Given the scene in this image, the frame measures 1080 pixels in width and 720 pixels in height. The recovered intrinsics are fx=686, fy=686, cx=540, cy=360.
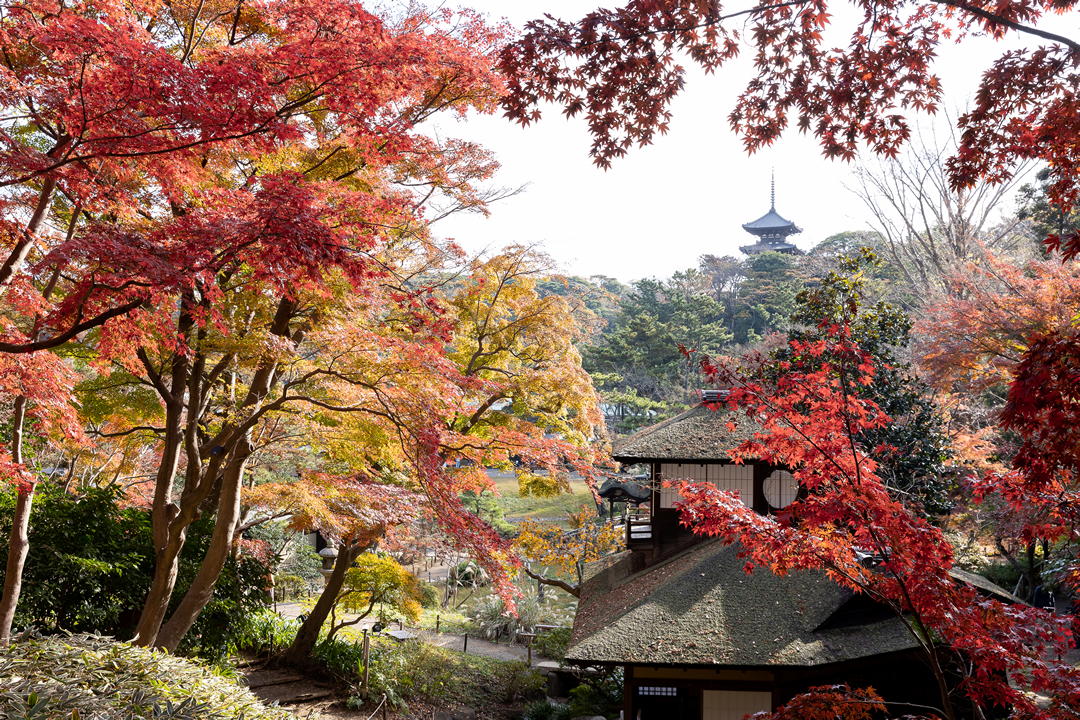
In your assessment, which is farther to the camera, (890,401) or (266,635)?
(266,635)

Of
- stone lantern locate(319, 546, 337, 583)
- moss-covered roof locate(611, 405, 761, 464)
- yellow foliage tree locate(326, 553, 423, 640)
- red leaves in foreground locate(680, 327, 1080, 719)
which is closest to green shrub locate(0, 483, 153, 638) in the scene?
yellow foliage tree locate(326, 553, 423, 640)

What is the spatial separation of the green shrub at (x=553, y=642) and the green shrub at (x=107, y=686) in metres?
10.7

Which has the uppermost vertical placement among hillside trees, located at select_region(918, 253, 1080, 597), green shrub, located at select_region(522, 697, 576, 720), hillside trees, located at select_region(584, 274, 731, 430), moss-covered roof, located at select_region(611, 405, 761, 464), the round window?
hillside trees, located at select_region(584, 274, 731, 430)

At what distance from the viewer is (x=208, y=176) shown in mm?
6266

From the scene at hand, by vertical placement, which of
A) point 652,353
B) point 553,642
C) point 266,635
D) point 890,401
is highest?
point 652,353

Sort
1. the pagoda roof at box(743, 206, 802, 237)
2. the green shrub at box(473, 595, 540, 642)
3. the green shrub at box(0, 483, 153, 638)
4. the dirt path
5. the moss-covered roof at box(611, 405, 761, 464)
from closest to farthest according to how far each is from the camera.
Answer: the green shrub at box(0, 483, 153, 638) < the moss-covered roof at box(611, 405, 761, 464) < the dirt path < the green shrub at box(473, 595, 540, 642) < the pagoda roof at box(743, 206, 802, 237)

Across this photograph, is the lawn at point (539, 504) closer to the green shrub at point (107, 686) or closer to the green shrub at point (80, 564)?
the green shrub at point (80, 564)

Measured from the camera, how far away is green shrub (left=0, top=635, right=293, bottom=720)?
3467 millimetres

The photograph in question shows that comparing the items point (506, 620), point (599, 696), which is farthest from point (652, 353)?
point (599, 696)

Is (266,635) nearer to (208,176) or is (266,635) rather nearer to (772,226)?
(208,176)

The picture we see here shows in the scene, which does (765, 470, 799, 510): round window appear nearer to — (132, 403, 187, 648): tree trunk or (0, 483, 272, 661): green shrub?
(0, 483, 272, 661): green shrub

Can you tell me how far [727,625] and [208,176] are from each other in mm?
7527

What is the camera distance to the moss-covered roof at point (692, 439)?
10.6m

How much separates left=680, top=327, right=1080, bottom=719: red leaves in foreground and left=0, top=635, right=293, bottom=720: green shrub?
3.52 m
